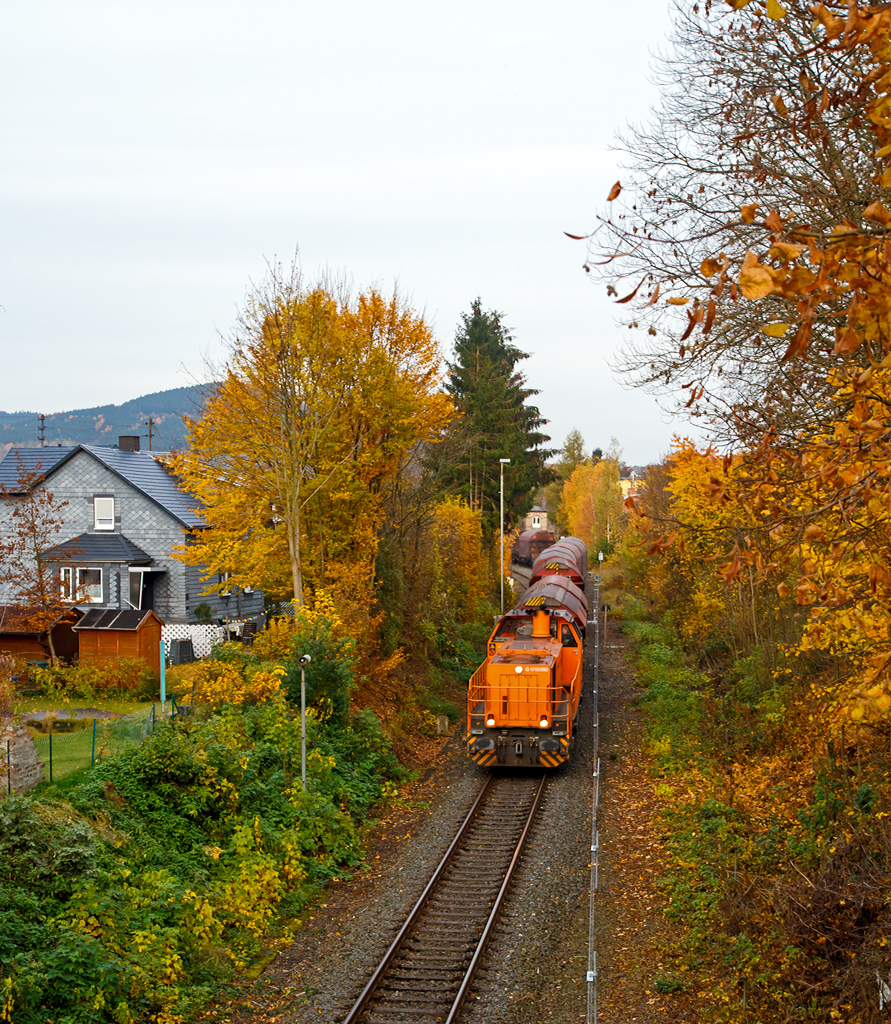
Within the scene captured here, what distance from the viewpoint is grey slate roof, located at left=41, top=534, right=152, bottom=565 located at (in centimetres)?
2983

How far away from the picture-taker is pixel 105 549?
30.2m

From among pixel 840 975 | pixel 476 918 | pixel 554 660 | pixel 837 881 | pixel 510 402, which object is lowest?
pixel 476 918

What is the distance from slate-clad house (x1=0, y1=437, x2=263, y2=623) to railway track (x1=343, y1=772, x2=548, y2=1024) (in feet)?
57.9

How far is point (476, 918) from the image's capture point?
12.0 meters

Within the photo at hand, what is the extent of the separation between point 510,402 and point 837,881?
39.8 meters

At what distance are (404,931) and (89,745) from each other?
271 inches

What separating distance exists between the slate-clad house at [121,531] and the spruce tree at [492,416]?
15.5 meters

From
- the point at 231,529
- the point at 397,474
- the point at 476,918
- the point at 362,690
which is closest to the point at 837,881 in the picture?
the point at 476,918

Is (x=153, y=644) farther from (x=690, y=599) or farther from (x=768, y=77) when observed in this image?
(x=690, y=599)

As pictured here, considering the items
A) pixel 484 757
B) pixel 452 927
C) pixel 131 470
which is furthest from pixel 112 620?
pixel 452 927

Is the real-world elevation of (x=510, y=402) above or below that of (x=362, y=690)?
above

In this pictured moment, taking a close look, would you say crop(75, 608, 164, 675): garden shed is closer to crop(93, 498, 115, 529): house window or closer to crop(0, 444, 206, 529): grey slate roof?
crop(0, 444, 206, 529): grey slate roof

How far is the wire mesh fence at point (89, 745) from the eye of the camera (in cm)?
1335

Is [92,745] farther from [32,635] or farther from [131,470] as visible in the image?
[131,470]
